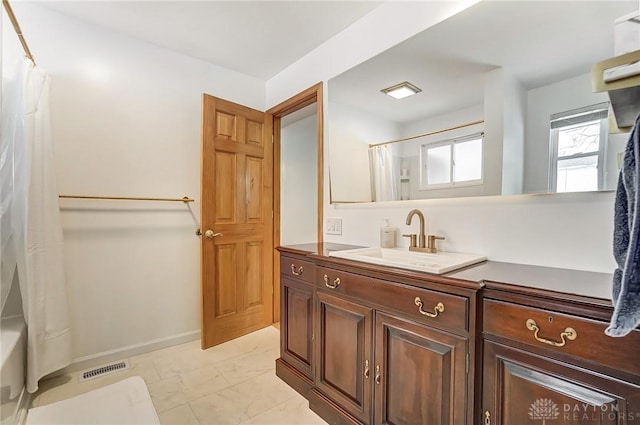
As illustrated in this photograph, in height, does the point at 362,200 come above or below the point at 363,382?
above

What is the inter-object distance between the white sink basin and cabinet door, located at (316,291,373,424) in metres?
0.24

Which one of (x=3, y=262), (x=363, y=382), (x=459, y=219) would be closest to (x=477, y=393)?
(x=363, y=382)

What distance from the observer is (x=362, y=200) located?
6.51 feet

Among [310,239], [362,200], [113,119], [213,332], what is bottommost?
[213,332]

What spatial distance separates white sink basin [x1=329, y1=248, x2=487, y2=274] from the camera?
44.6 inches

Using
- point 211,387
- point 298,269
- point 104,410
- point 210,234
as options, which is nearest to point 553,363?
point 298,269

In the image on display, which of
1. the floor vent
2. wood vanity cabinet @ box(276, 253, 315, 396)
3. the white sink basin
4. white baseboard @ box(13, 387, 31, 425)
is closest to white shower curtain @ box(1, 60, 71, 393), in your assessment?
white baseboard @ box(13, 387, 31, 425)

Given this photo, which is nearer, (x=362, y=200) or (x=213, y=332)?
Answer: (x=362, y=200)

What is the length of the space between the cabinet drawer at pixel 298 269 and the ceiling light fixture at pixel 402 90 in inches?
46.7

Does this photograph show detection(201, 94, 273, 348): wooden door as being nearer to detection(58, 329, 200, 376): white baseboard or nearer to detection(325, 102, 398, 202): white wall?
detection(58, 329, 200, 376): white baseboard

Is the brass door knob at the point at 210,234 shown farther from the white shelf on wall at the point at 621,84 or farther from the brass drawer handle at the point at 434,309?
the white shelf on wall at the point at 621,84

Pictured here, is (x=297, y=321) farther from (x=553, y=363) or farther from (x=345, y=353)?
(x=553, y=363)

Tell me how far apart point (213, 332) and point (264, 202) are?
48.7 inches

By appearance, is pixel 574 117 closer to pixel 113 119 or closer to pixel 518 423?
pixel 518 423
